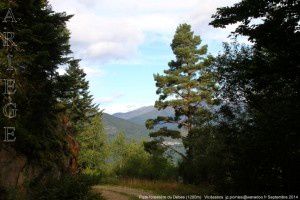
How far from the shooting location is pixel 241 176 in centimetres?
1333

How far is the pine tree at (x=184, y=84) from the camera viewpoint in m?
37.0

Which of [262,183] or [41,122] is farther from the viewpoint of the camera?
[41,122]

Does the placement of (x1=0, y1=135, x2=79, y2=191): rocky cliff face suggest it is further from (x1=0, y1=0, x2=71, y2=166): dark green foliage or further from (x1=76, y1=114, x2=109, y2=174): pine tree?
(x1=76, y1=114, x2=109, y2=174): pine tree

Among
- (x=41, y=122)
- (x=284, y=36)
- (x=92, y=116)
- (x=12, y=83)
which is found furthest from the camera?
(x=92, y=116)

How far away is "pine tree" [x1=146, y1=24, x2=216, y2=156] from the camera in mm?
37000

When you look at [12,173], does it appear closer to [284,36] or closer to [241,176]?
[241,176]

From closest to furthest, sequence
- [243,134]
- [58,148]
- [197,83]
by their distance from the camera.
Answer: [243,134] → [58,148] → [197,83]

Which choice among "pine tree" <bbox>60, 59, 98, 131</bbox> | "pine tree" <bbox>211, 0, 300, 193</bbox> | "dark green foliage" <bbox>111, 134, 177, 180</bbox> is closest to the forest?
"pine tree" <bbox>211, 0, 300, 193</bbox>

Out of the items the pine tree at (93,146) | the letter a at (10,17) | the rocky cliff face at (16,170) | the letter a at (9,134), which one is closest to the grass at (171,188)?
the rocky cliff face at (16,170)

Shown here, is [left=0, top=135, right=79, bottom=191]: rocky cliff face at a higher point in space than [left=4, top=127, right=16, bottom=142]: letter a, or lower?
lower

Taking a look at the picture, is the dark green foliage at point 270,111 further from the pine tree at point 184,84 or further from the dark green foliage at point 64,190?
the pine tree at point 184,84

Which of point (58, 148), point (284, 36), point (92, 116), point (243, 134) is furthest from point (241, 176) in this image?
Answer: point (92, 116)

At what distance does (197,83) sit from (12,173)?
23.0 metres

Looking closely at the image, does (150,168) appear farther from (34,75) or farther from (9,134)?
(9,134)
